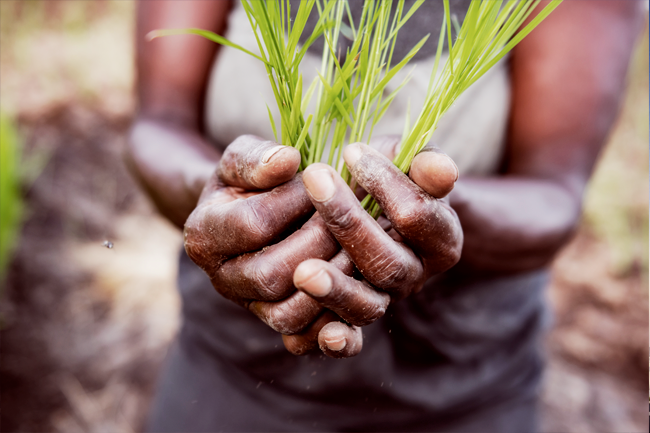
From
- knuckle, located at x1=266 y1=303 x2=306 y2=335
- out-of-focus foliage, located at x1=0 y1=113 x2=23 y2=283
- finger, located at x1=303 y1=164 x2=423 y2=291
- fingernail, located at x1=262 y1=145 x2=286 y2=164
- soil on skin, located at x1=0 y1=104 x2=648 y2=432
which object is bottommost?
soil on skin, located at x1=0 y1=104 x2=648 y2=432

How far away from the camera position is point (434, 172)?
1.39 feet

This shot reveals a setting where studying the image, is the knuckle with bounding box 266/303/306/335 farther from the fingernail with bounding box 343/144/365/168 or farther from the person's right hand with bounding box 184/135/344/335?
the fingernail with bounding box 343/144/365/168

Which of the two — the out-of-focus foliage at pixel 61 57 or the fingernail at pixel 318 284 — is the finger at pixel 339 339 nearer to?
the fingernail at pixel 318 284

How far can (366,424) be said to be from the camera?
0.88 meters

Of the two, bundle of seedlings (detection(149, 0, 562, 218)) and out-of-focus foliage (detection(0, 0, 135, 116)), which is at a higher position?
bundle of seedlings (detection(149, 0, 562, 218))

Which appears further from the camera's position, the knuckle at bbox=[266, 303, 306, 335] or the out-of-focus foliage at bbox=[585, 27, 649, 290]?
the out-of-focus foliage at bbox=[585, 27, 649, 290]

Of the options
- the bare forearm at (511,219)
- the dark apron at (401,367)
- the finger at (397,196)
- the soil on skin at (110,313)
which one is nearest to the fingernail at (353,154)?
the finger at (397,196)

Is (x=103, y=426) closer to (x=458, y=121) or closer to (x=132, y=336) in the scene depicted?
(x=132, y=336)

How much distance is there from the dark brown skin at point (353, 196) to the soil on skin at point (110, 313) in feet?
3.79

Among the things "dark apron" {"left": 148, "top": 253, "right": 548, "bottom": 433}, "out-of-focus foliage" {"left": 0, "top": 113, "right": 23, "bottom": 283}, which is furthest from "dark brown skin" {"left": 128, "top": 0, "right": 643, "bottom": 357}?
"out-of-focus foliage" {"left": 0, "top": 113, "right": 23, "bottom": 283}

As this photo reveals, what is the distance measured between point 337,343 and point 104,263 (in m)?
1.82

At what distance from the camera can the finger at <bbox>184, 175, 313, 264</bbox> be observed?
18.0 inches

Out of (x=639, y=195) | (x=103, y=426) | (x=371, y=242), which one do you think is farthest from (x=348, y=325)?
(x=639, y=195)

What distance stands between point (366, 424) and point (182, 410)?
42 centimetres
